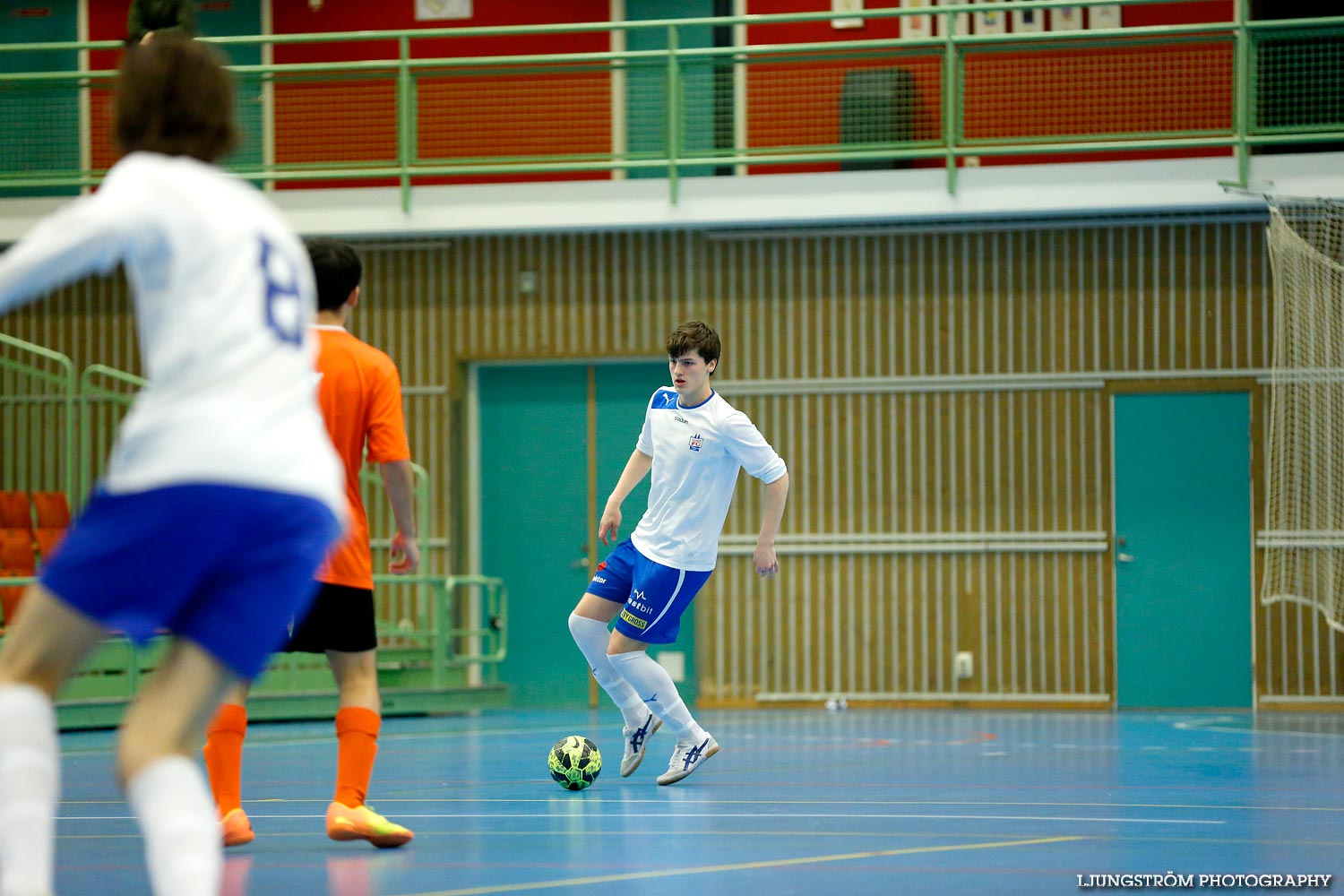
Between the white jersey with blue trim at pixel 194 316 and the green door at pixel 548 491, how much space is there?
1178cm

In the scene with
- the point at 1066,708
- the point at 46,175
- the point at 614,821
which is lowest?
the point at 1066,708

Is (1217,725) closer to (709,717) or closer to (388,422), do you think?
(709,717)

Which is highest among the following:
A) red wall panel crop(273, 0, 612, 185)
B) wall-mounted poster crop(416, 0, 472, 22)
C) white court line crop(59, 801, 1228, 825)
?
wall-mounted poster crop(416, 0, 472, 22)

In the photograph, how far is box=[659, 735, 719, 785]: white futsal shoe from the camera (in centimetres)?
679

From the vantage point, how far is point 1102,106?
Answer: 1295cm

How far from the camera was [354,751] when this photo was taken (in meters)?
4.62

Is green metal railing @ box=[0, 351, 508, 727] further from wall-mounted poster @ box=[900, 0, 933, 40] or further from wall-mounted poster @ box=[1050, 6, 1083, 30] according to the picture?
wall-mounted poster @ box=[1050, 6, 1083, 30]

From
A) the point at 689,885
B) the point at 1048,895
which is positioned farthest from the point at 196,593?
the point at 1048,895

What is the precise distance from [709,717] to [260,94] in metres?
6.73

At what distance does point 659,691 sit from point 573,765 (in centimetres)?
59

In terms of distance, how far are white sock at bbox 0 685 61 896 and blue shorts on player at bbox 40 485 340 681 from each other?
0.19 meters

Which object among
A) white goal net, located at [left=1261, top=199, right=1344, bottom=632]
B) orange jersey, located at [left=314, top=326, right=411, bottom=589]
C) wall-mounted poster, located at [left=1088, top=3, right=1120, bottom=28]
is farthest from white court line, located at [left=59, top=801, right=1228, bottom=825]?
wall-mounted poster, located at [left=1088, top=3, right=1120, bottom=28]

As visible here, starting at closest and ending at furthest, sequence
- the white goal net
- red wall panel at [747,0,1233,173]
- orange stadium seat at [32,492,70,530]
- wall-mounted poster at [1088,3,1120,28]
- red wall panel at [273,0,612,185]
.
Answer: orange stadium seat at [32,492,70,530] < the white goal net < red wall panel at [747,0,1233,173] < red wall panel at [273,0,612,185] < wall-mounted poster at [1088,3,1120,28]

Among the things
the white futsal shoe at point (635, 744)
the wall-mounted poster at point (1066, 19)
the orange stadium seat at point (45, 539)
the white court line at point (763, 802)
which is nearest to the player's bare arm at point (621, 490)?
the white futsal shoe at point (635, 744)
